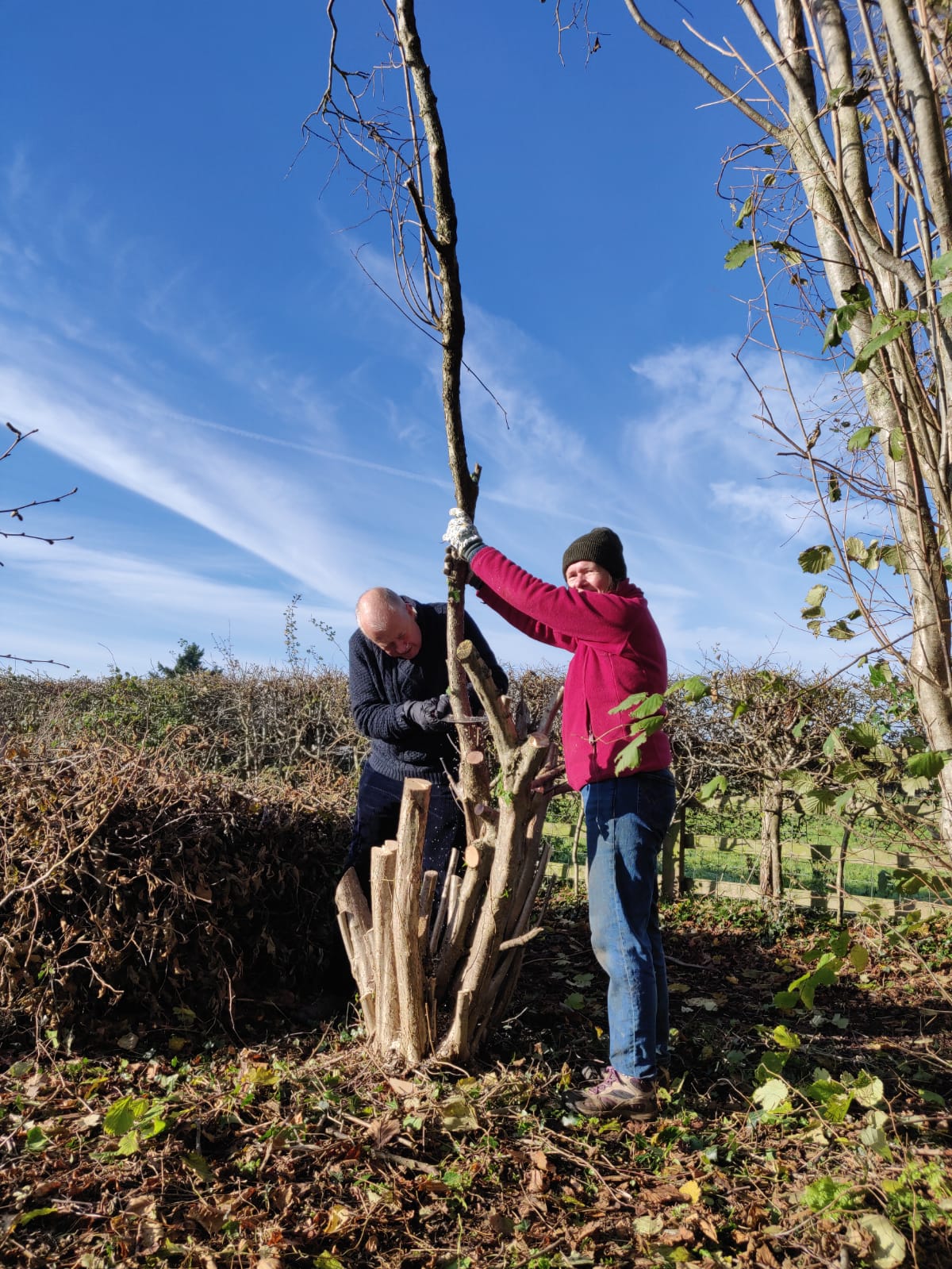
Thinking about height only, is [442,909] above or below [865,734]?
below

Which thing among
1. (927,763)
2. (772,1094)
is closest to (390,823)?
(772,1094)

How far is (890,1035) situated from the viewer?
434 cm

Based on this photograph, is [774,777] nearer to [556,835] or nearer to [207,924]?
[556,835]

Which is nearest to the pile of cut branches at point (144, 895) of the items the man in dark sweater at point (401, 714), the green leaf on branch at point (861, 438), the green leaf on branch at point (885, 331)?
the man in dark sweater at point (401, 714)

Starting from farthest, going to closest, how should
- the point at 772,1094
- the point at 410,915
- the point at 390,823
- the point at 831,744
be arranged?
the point at 390,823, the point at 410,915, the point at 772,1094, the point at 831,744

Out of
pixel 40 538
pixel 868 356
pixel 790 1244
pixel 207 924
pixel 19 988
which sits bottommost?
pixel 790 1244

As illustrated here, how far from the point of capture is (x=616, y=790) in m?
3.02

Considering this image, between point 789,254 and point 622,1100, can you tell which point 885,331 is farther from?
point 622,1100

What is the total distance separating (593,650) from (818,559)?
0.89 metres

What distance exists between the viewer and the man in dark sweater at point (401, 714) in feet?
13.1

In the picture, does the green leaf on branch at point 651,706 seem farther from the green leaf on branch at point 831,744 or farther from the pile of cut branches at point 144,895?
the pile of cut branches at point 144,895

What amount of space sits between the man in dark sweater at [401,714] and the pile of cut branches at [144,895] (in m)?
0.49

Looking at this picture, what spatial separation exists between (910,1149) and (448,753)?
237 cm

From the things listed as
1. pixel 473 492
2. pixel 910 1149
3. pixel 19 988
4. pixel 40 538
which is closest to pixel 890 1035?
pixel 910 1149
